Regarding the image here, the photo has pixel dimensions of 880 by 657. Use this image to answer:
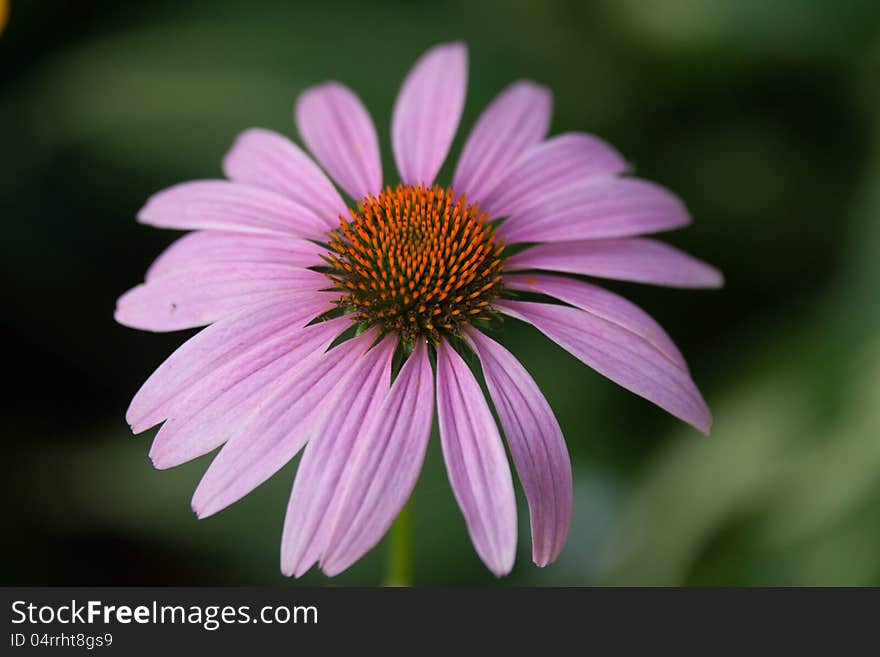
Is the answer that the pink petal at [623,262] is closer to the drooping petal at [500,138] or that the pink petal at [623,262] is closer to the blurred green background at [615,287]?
the drooping petal at [500,138]

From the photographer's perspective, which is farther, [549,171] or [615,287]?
[615,287]

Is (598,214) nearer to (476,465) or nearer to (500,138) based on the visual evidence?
(500,138)

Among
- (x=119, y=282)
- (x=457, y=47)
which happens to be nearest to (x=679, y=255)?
(x=457, y=47)

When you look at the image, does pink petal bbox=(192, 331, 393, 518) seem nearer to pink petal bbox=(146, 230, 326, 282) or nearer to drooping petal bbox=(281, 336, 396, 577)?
drooping petal bbox=(281, 336, 396, 577)

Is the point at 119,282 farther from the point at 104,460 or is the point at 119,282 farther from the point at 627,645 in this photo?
the point at 627,645

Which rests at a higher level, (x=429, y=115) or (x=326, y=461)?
(x=429, y=115)

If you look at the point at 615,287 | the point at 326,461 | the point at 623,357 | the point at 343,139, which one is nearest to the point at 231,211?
the point at 343,139
